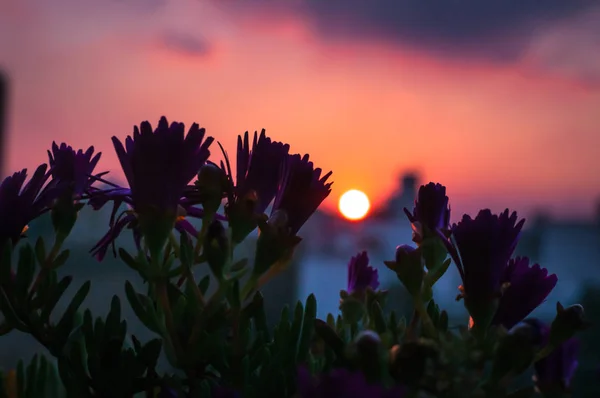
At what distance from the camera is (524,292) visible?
1.45ft

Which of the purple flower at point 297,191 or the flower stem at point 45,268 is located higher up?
the purple flower at point 297,191

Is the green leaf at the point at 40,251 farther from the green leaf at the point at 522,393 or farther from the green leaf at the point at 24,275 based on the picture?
the green leaf at the point at 522,393

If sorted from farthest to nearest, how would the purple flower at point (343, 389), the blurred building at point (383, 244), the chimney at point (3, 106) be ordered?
the blurred building at point (383, 244), the chimney at point (3, 106), the purple flower at point (343, 389)

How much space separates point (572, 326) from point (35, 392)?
1.09 feet

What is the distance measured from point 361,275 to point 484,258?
159mm

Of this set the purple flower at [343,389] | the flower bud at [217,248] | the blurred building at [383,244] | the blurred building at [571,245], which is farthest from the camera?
the blurred building at [571,245]

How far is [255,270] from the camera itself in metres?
0.40

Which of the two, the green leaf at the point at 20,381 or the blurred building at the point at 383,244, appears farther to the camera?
the blurred building at the point at 383,244

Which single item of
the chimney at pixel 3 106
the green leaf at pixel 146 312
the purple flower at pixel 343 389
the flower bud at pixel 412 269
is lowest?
the purple flower at pixel 343 389

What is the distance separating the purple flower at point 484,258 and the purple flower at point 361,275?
0.14 meters

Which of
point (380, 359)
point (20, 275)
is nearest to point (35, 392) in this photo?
point (20, 275)

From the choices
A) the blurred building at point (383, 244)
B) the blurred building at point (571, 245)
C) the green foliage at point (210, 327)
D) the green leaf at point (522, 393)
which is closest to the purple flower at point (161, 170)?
the green foliage at point (210, 327)

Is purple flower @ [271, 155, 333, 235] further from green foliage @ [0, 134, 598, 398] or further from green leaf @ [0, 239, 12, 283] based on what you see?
green leaf @ [0, 239, 12, 283]

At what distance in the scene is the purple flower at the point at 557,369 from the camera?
436 millimetres
